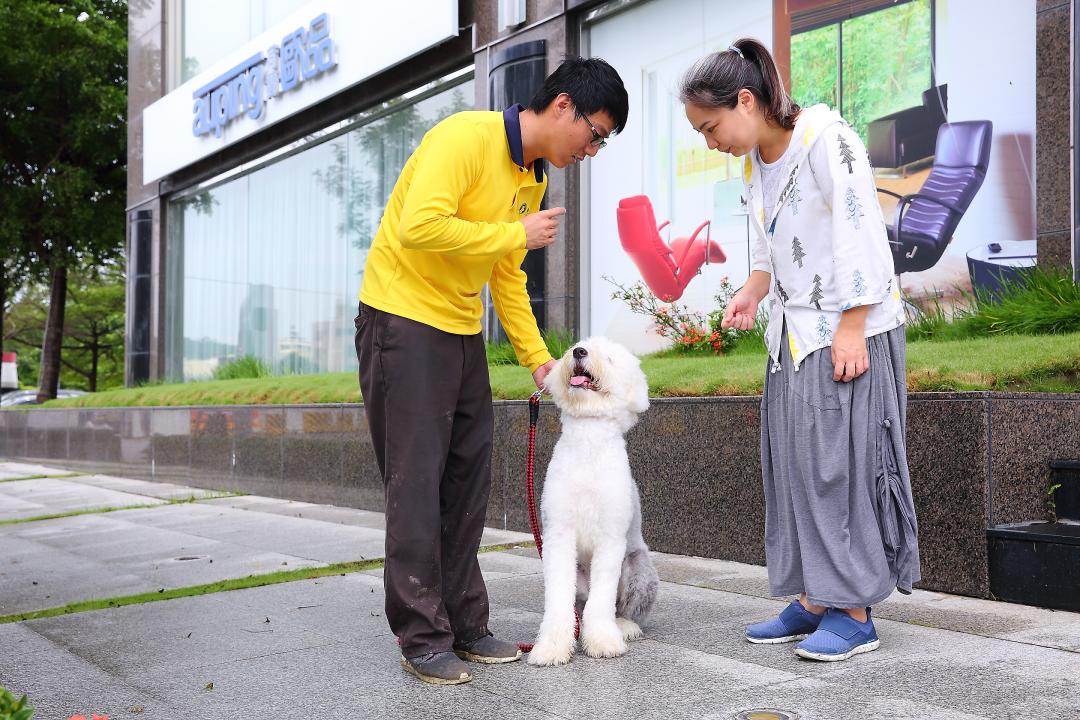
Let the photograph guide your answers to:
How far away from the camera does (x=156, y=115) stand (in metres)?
18.6

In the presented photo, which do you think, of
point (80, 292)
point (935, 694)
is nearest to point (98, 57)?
point (80, 292)

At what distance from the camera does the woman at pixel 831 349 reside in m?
3.46

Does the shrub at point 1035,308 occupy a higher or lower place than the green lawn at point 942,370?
higher

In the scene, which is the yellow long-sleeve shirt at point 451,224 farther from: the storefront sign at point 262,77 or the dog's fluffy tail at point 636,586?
the storefront sign at point 262,77

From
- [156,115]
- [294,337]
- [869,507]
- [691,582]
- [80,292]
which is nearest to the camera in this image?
[869,507]

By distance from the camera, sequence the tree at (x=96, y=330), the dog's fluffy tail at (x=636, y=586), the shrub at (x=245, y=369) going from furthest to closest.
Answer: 1. the tree at (x=96, y=330)
2. the shrub at (x=245, y=369)
3. the dog's fluffy tail at (x=636, y=586)

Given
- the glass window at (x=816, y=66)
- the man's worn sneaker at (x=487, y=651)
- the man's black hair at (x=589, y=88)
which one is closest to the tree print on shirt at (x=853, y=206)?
the man's black hair at (x=589, y=88)

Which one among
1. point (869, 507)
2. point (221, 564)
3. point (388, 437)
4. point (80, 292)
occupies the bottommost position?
point (221, 564)

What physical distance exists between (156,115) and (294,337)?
5.98m

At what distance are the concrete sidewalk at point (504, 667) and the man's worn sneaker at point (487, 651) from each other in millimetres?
80

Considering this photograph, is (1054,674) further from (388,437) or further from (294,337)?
(294,337)

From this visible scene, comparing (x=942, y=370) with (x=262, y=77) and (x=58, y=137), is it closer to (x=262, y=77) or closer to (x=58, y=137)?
(x=262, y=77)

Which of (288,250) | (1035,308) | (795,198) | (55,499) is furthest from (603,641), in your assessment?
(288,250)

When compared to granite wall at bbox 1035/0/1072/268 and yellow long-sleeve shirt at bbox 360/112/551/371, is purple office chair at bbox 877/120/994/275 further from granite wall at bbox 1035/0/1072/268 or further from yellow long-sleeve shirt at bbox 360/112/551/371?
yellow long-sleeve shirt at bbox 360/112/551/371
